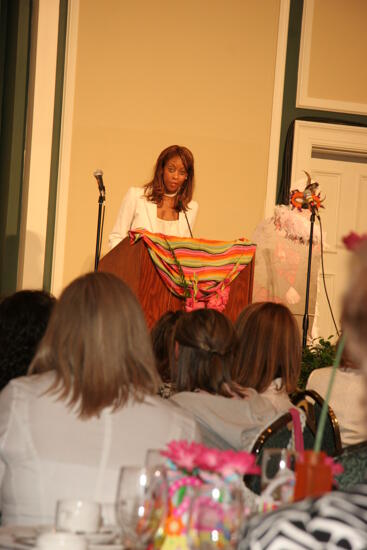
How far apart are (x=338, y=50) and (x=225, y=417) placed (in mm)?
5660

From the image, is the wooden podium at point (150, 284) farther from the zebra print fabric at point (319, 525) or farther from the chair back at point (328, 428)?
the zebra print fabric at point (319, 525)

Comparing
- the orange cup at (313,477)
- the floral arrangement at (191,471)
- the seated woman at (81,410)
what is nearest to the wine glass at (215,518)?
the floral arrangement at (191,471)

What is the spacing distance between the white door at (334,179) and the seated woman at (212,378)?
4.90 meters

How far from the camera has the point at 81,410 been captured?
2.04 meters

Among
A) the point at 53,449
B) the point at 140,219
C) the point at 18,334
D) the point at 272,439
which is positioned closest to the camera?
the point at 53,449

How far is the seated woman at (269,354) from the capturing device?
9.87 ft

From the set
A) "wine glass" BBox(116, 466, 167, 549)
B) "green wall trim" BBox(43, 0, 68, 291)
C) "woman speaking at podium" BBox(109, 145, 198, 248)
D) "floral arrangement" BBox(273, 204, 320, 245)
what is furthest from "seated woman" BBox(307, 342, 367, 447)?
"green wall trim" BBox(43, 0, 68, 291)

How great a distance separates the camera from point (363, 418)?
1.00 metres

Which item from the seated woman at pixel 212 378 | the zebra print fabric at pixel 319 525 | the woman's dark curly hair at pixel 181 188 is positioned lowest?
the seated woman at pixel 212 378

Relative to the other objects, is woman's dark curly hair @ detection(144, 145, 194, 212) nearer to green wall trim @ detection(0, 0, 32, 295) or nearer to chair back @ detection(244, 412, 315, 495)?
green wall trim @ detection(0, 0, 32, 295)

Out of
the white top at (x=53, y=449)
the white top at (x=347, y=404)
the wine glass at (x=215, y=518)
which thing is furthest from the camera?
the white top at (x=347, y=404)

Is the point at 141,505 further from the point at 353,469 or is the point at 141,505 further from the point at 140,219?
the point at 140,219

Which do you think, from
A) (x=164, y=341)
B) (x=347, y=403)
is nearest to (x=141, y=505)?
(x=164, y=341)

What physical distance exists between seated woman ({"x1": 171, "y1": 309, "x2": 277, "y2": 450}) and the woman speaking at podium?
346 centimetres
